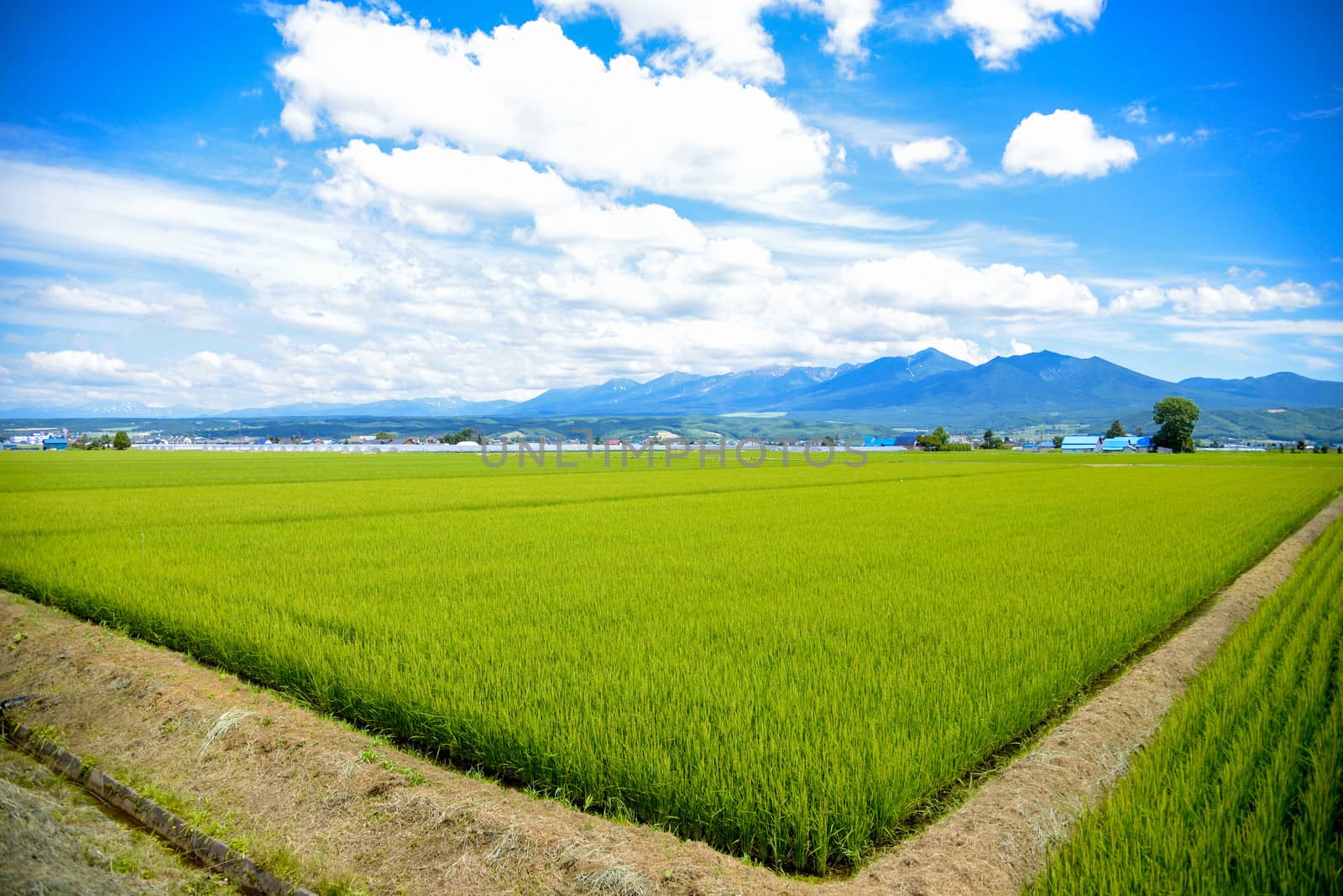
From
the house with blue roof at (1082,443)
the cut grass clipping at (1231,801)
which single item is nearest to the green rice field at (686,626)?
the cut grass clipping at (1231,801)

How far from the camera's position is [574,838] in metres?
4.18

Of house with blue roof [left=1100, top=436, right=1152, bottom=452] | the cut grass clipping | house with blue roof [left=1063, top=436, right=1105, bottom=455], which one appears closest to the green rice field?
the cut grass clipping

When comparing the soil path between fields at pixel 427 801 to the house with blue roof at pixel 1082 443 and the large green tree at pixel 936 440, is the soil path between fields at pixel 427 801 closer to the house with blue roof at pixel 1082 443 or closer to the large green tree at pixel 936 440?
the large green tree at pixel 936 440

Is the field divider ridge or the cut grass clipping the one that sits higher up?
the cut grass clipping

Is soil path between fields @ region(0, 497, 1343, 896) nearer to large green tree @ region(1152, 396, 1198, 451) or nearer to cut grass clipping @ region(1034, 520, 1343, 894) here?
cut grass clipping @ region(1034, 520, 1343, 894)

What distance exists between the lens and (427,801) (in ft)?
15.2

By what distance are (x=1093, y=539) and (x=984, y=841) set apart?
13.3 meters

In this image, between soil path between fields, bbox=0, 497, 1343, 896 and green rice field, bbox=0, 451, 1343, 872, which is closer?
soil path between fields, bbox=0, 497, 1343, 896

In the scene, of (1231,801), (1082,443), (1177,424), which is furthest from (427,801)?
(1082,443)

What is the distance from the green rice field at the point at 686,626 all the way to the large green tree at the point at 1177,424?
105 meters

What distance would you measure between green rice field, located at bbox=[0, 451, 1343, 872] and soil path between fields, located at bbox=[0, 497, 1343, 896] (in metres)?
0.28

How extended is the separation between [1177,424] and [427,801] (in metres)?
Answer: 129

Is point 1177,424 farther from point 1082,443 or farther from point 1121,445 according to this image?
point 1082,443

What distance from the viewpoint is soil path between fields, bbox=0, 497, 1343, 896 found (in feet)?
13.0
